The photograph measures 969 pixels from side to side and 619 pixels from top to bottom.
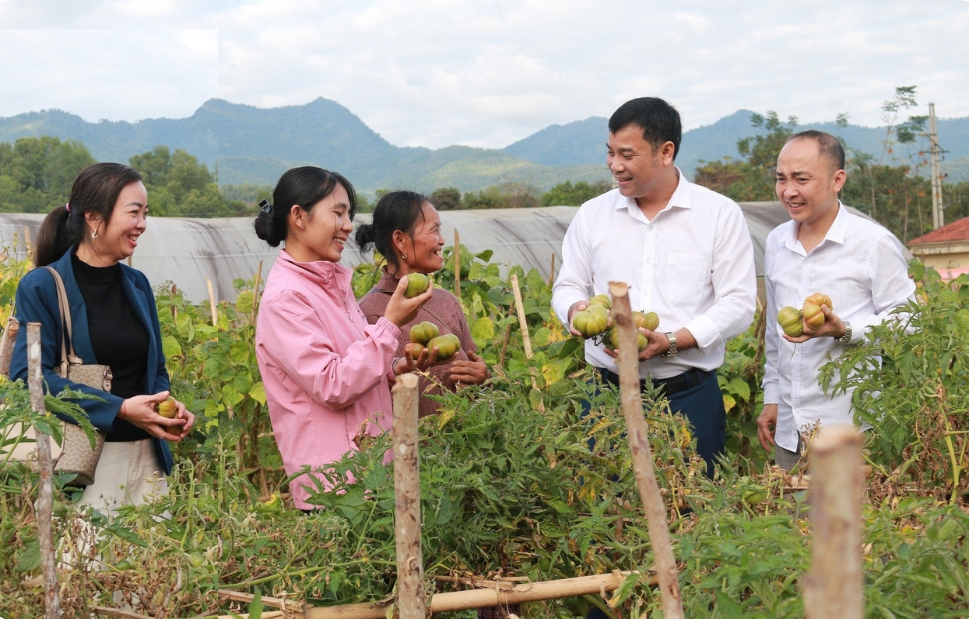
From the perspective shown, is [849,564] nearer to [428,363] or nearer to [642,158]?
[428,363]

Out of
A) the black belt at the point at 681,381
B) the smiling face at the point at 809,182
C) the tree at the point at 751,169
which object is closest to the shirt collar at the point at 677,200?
the smiling face at the point at 809,182

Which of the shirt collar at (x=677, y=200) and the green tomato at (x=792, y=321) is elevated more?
the shirt collar at (x=677, y=200)

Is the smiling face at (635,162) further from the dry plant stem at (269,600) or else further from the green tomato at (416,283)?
the dry plant stem at (269,600)

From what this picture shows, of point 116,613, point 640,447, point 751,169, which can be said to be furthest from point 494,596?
point 751,169

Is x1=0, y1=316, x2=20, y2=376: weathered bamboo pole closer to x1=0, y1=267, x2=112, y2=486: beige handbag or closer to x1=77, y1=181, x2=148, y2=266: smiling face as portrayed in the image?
x1=0, y1=267, x2=112, y2=486: beige handbag

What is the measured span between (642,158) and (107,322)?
5.31 ft

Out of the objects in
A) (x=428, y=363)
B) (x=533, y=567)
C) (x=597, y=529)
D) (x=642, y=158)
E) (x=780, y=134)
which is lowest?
(x=533, y=567)

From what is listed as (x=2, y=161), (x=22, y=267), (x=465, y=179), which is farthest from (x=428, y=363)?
(x=465, y=179)

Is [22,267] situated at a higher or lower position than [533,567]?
higher

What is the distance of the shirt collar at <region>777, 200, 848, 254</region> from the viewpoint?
2615 mm

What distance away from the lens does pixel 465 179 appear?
114m

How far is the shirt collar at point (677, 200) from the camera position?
2664 mm

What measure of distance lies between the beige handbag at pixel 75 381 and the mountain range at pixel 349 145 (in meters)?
82.5

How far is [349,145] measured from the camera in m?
162
